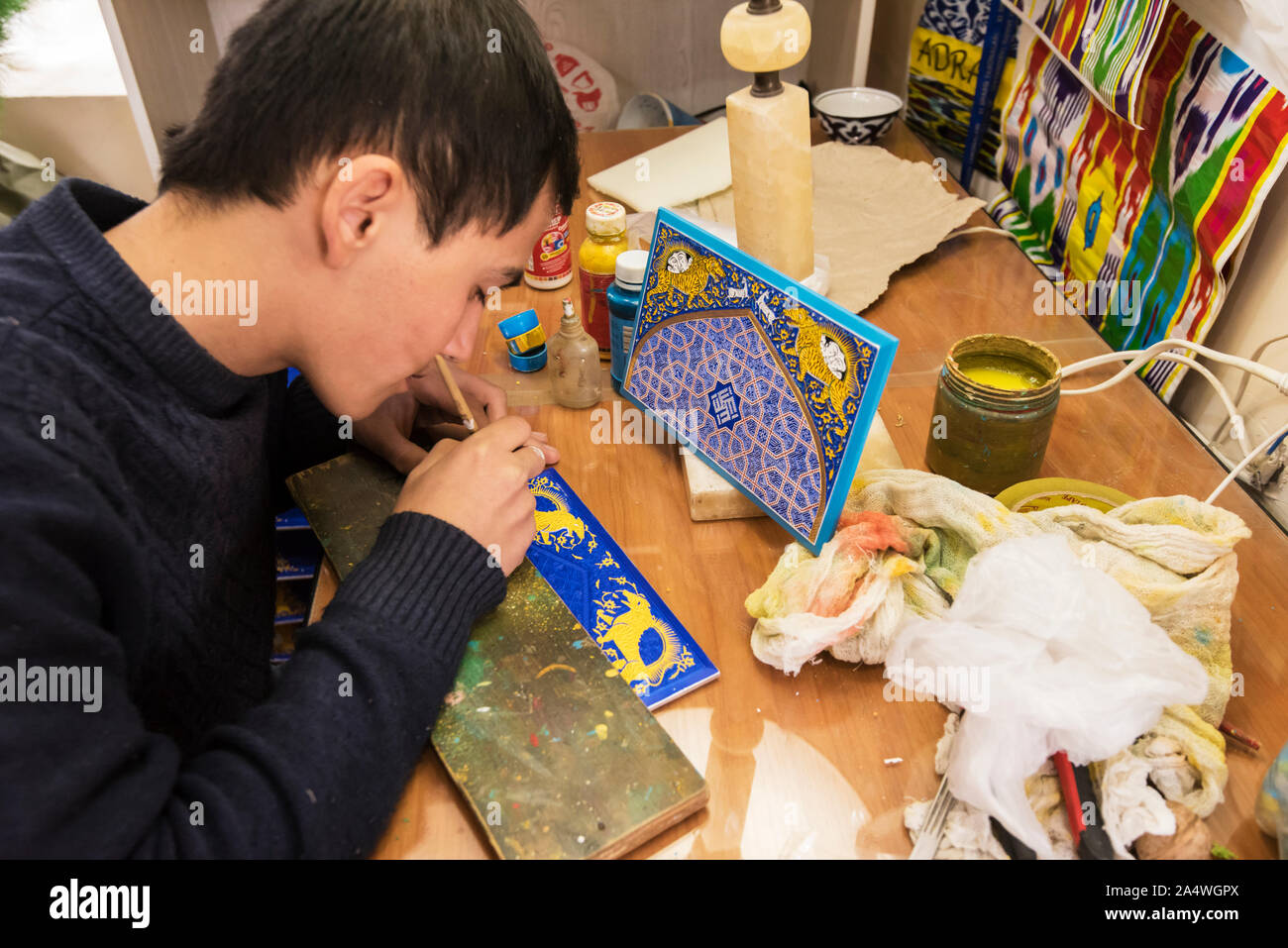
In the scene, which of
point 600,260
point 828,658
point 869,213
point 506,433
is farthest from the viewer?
point 869,213

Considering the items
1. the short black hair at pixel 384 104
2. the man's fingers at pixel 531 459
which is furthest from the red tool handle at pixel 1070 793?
the short black hair at pixel 384 104

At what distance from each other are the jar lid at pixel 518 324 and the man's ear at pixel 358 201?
0.44 metres

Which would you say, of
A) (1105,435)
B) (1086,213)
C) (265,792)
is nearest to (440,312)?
(265,792)


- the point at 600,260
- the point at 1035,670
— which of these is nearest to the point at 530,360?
the point at 600,260

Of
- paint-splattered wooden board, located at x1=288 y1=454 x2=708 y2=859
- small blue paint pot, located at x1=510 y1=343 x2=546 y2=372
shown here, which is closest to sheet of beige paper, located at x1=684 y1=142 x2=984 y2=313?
small blue paint pot, located at x1=510 y1=343 x2=546 y2=372

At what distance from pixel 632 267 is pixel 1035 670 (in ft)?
1.99

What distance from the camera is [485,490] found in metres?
0.81

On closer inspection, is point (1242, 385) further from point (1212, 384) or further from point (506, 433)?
point (506, 433)

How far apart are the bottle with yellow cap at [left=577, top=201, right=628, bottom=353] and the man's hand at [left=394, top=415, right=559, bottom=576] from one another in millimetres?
304

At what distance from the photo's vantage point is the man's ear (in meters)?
0.65

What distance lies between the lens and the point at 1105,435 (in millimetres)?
989
